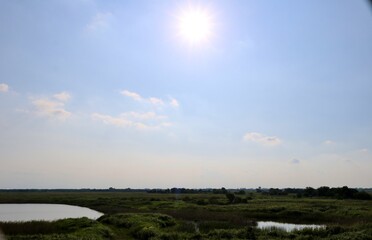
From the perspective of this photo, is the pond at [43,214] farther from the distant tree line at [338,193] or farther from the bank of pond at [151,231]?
the distant tree line at [338,193]

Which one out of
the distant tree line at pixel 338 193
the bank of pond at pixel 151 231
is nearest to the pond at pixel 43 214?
the bank of pond at pixel 151 231

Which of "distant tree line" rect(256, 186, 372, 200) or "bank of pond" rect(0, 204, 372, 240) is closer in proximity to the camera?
"bank of pond" rect(0, 204, 372, 240)

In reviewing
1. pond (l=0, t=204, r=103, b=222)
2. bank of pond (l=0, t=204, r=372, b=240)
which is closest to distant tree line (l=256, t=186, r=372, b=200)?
pond (l=0, t=204, r=103, b=222)

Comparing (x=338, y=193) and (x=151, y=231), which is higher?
(x=338, y=193)

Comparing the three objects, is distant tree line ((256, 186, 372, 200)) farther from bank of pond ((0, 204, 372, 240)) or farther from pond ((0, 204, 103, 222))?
bank of pond ((0, 204, 372, 240))

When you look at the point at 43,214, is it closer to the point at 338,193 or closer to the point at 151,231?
the point at 151,231

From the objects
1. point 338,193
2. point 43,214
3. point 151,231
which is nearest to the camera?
point 151,231

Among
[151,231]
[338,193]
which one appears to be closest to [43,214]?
[151,231]

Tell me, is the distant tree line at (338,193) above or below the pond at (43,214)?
above

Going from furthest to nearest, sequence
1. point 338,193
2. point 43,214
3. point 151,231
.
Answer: point 338,193, point 43,214, point 151,231

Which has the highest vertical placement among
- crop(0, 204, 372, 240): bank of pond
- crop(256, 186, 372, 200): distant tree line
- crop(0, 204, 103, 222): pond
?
crop(256, 186, 372, 200): distant tree line

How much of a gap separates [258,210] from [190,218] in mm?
16417

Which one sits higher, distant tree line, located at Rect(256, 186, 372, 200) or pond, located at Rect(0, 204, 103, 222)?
distant tree line, located at Rect(256, 186, 372, 200)

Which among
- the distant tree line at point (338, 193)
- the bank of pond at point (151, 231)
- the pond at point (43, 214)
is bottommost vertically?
the pond at point (43, 214)
